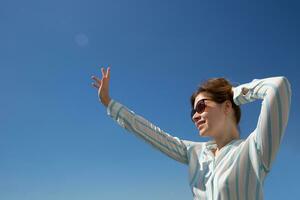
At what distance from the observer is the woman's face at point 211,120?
473 centimetres

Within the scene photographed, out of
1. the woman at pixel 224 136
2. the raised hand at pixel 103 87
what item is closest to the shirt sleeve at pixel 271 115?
the woman at pixel 224 136

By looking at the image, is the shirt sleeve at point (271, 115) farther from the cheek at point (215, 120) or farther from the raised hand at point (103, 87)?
the raised hand at point (103, 87)

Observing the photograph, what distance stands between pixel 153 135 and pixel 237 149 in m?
1.19

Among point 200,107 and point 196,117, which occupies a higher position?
point 200,107

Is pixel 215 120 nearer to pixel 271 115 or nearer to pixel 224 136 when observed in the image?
pixel 224 136

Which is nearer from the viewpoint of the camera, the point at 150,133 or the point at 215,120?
the point at 215,120

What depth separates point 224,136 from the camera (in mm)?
4719

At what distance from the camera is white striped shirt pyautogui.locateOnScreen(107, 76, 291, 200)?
367cm

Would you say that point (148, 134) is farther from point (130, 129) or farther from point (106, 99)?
point (106, 99)

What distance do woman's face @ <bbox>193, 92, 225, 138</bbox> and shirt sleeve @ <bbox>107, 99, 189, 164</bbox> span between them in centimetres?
41

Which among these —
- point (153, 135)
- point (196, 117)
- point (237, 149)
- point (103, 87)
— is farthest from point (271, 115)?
point (103, 87)

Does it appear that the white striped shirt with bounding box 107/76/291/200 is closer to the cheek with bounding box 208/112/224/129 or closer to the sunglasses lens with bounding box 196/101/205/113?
the cheek with bounding box 208/112/224/129

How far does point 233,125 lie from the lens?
488cm

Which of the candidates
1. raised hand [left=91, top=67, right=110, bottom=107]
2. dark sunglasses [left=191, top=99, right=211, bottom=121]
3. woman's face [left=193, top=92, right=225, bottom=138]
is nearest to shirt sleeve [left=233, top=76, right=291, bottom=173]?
woman's face [left=193, top=92, right=225, bottom=138]
